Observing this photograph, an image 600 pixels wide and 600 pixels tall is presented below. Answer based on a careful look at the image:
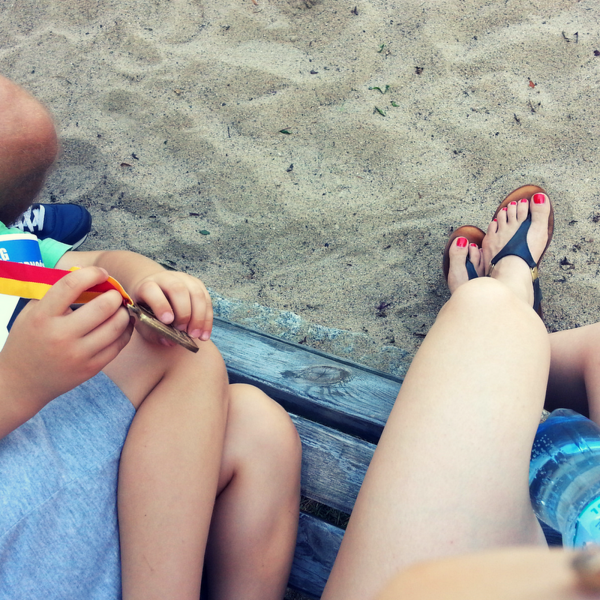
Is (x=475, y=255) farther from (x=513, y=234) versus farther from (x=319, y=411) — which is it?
(x=319, y=411)

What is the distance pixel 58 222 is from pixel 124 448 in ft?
3.71

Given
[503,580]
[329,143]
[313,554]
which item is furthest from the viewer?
[329,143]

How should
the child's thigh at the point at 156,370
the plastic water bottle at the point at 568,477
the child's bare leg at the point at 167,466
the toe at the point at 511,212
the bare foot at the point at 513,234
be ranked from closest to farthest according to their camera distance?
the plastic water bottle at the point at 568,477 → the child's bare leg at the point at 167,466 → the child's thigh at the point at 156,370 → the bare foot at the point at 513,234 → the toe at the point at 511,212

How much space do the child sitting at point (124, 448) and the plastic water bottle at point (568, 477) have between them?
1.46 ft

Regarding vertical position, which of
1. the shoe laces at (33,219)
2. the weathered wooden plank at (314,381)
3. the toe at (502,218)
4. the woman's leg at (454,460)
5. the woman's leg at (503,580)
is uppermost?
the woman's leg at (503,580)

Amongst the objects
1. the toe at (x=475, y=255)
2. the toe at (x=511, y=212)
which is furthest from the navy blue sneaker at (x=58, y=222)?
the toe at (x=511, y=212)

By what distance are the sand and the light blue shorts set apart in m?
0.75

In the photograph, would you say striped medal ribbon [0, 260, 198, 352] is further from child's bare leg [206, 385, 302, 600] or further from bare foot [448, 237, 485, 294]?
bare foot [448, 237, 485, 294]

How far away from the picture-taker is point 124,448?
2.64ft

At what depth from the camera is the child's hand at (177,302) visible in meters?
0.81

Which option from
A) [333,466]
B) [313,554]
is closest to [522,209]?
[333,466]

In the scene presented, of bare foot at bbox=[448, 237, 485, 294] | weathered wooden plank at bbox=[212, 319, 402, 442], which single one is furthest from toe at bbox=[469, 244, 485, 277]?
weathered wooden plank at bbox=[212, 319, 402, 442]

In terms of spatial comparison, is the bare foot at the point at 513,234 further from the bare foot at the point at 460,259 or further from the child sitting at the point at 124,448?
the child sitting at the point at 124,448

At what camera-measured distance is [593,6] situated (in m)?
1.96
